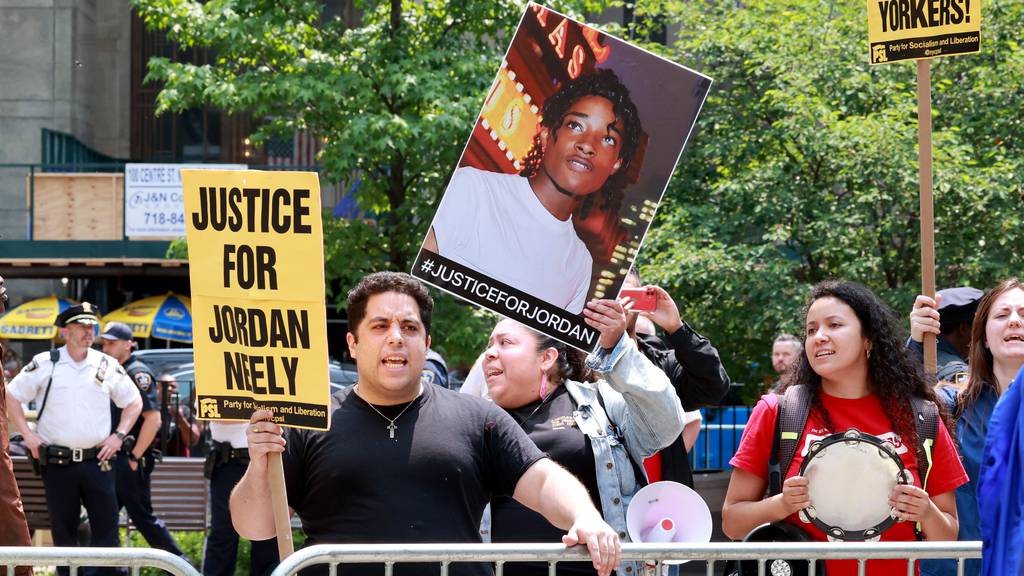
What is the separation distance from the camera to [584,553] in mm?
3439

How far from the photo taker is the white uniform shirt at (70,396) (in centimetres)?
891

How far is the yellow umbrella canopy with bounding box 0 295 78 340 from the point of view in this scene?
22.5m

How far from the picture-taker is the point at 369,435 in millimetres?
3760

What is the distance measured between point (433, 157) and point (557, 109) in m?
8.33

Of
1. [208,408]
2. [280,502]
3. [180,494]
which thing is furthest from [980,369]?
[180,494]

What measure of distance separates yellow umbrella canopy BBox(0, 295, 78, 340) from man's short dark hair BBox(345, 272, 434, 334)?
1954cm

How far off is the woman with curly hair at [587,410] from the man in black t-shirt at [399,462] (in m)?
0.58

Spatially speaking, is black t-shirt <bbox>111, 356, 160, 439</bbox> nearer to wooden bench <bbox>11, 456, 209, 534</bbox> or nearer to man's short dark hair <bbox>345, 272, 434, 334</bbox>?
wooden bench <bbox>11, 456, 209, 534</bbox>

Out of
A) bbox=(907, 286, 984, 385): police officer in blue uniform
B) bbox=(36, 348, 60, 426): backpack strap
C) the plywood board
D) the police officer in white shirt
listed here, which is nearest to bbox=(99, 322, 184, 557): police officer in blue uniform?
the police officer in white shirt

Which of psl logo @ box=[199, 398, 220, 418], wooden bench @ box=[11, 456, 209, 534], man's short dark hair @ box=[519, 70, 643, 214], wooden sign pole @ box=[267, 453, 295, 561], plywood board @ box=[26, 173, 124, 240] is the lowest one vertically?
wooden bench @ box=[11, 456, 209, 534]

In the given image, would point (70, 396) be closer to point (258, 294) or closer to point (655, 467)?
point (655, 467)

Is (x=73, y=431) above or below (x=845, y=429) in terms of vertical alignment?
below

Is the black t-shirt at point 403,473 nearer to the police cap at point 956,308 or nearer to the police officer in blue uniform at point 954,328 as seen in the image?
the police officer in blue uniform at point 954,328

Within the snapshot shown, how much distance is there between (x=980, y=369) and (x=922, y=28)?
1.39 meters
